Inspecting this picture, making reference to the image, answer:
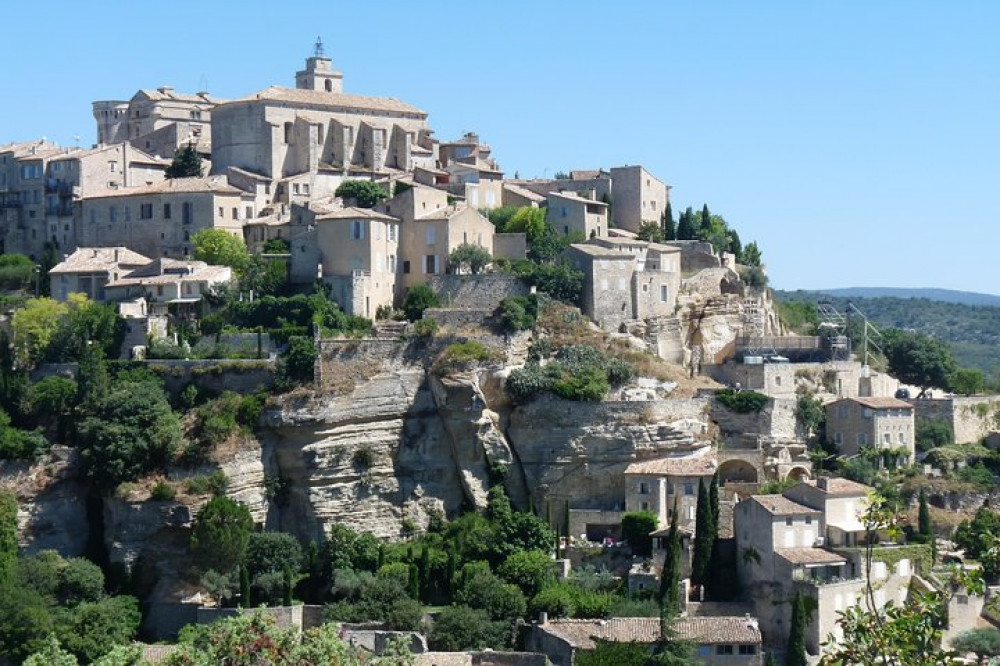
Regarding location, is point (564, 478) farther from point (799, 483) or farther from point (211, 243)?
point (211, 243)

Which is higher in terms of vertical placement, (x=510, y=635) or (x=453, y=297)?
(x=453, y=297)

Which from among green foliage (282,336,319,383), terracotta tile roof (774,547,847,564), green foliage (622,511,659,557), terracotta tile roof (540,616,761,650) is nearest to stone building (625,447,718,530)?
green foliage (622,511,659,557)

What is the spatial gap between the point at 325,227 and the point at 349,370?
6.49m

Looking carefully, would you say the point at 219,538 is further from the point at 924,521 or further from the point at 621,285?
the point at 924,521

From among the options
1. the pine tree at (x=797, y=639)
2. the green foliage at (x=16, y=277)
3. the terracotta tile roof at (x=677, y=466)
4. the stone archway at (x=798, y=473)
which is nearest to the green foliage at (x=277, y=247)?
the green foliage at (x=16, y=277)

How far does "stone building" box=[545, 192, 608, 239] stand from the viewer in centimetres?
6181

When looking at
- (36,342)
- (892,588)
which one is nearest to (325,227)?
(36,342)

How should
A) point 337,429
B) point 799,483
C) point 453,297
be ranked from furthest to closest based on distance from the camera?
point 453,297
point 337,429
point 799,483

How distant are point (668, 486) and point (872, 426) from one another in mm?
7624

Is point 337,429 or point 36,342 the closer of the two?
point 337,429

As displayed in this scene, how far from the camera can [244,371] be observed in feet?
177

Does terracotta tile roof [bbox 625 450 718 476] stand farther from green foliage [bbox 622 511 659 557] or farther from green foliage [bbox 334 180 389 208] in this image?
green foliage [bbox 334 180 389 208]

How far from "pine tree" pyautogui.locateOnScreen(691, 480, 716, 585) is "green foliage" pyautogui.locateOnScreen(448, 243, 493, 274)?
43.8 feet

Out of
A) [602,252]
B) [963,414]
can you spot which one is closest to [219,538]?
[602,252]
